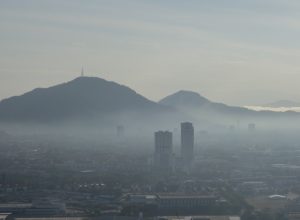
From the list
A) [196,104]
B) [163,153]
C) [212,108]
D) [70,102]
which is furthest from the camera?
[196,104]

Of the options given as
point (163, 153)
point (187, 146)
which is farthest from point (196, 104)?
point (163, 153)

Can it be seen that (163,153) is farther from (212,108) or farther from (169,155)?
(212,108)

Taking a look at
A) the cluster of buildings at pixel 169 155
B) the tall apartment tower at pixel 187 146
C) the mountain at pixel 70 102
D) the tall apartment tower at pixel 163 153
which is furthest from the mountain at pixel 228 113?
the tall apartment tower at pixel 163 153

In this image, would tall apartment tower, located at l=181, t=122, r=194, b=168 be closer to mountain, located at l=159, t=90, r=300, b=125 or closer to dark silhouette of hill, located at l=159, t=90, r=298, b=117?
mountain, located at l=159, t=90, r=300, b=125

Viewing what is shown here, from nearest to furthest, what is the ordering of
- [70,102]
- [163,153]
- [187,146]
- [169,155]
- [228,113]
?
1. [169,155]
2. [163,153]
3. [187,146]
4. [70,102]
5. [228,113]

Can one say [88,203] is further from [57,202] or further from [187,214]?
[187,214]

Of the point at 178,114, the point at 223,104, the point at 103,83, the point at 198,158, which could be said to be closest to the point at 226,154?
the point at 198,158
